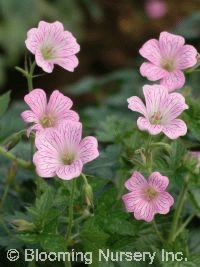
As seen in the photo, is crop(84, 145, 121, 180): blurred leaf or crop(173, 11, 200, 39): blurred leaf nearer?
crop(84, 145, 121, 180): blurred leaf

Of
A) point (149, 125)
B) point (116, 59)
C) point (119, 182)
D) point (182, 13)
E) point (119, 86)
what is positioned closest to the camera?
point (149, 125)

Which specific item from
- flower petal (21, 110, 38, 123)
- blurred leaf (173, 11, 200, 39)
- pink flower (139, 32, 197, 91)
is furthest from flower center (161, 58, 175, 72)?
blurred leaf (173, 11, 200, 39)

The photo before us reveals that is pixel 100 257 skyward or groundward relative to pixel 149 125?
groundward

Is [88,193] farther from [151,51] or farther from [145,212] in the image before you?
[151,51]

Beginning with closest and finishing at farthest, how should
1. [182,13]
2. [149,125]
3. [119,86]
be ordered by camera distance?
[149,125]
[119,86]
[182,13]

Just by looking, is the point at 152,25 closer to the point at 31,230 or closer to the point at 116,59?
the point at 116,59

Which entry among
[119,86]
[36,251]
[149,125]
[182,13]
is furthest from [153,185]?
[182,13]

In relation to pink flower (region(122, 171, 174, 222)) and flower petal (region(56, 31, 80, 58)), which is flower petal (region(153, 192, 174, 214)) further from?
flower petal (region(56, 31, 80, 58))

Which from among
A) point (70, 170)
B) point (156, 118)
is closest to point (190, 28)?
point (156, 118)
